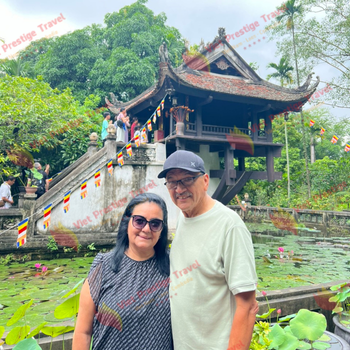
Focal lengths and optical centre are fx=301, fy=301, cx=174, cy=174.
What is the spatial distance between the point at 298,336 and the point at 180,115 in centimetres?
806

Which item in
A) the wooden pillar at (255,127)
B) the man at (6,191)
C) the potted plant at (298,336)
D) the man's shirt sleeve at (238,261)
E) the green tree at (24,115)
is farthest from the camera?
the wooden pillar at (255,127)

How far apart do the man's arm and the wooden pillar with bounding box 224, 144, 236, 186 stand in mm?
8897

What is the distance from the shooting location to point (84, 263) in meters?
7.30

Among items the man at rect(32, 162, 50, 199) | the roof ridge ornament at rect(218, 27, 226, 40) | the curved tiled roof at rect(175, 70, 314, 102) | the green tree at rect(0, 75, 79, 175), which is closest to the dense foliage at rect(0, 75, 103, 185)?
the green tree at rect(0, 75, 79, 175)

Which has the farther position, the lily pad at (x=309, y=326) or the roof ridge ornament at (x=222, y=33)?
the roof ridge ornament at (x=222, y=33)

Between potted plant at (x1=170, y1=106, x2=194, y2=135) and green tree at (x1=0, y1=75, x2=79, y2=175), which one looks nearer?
green tree at (x1=0, y1=75, x2=79, y2=175)

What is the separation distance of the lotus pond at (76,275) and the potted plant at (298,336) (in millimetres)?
2254

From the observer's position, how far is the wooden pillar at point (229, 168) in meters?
10.0

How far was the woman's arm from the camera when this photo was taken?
1.38m

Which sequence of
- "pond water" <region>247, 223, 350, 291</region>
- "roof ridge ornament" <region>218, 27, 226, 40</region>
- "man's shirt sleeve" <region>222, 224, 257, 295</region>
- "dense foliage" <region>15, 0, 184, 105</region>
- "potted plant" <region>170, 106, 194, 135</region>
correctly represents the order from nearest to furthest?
"man's shirt sleeve" <region>222, 224, 257, 295</region> < "pond water" <region>247, 223, 350, 291</region> < "potted plant" <region>170, 106, 194, 135</region> < "roof ridge ornament" <region>218, 27, 226, 40</region> < "dense foliage" <region>15, 0, 184, 105</region>

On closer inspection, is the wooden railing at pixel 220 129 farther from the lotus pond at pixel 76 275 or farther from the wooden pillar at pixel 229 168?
the lotus pond at pixel 76 275

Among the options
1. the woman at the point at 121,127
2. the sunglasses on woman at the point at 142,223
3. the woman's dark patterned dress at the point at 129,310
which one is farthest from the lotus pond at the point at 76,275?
the woman at the point at 121,127

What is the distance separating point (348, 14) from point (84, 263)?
18.2 meters

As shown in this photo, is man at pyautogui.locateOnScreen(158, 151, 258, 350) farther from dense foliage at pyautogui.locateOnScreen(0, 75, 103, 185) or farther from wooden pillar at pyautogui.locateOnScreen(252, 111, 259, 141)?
wooden pillar at pyautogui.locateOnScreen(252, 111, 259, 141)
